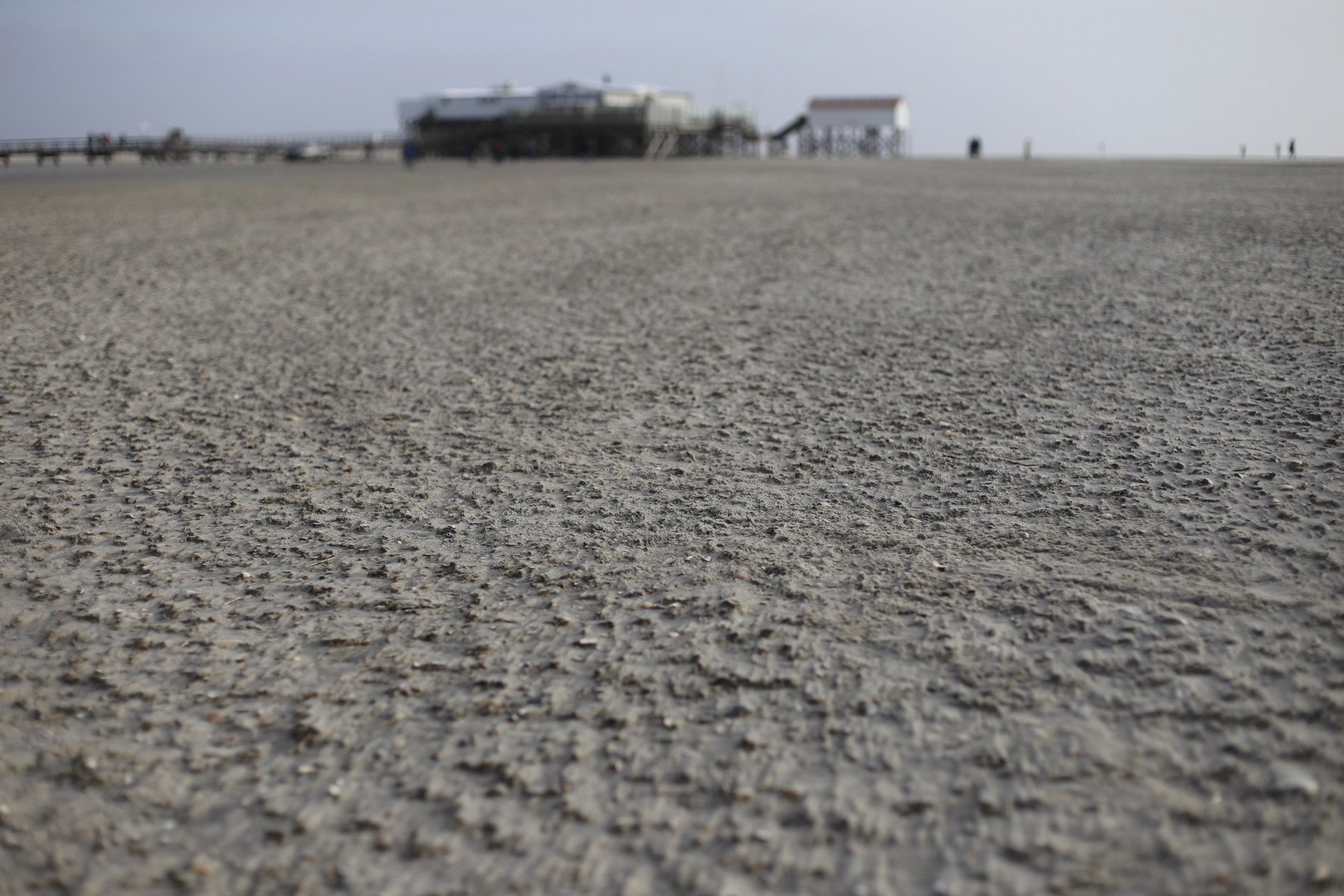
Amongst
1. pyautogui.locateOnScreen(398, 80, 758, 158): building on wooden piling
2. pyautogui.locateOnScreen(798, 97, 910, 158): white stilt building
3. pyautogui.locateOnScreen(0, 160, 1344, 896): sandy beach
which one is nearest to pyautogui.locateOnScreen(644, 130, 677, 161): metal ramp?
pyautogui.locateOnScreen(398, 80, 758, 158): building on wooden piling

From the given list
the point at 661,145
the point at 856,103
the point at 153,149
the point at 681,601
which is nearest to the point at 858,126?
the point at 856,103

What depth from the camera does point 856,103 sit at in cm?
6222

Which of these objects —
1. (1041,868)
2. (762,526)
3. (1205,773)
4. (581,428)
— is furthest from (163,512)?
(1205,773)

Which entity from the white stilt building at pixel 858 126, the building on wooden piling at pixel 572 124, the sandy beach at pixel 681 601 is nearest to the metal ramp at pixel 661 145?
the building on wooden piling at pixel 572 124

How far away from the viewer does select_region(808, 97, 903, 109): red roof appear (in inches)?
2373

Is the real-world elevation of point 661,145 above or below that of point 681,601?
above

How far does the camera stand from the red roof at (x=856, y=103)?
60.3 metres

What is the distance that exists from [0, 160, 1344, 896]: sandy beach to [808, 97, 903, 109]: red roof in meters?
59.1

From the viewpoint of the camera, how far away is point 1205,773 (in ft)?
5.41

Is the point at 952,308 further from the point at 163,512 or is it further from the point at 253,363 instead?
the point at 163,512

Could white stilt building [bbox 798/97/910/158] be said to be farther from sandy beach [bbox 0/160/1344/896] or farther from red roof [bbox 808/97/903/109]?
sandy beach [bbox 0/160/1344/896]

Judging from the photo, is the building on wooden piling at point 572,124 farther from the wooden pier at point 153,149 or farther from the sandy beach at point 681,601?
the sandy beach at point 681,601

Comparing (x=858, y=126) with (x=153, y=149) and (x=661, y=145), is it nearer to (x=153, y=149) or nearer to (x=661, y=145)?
(x=661, y=145)

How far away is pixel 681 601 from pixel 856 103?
2562 inches
